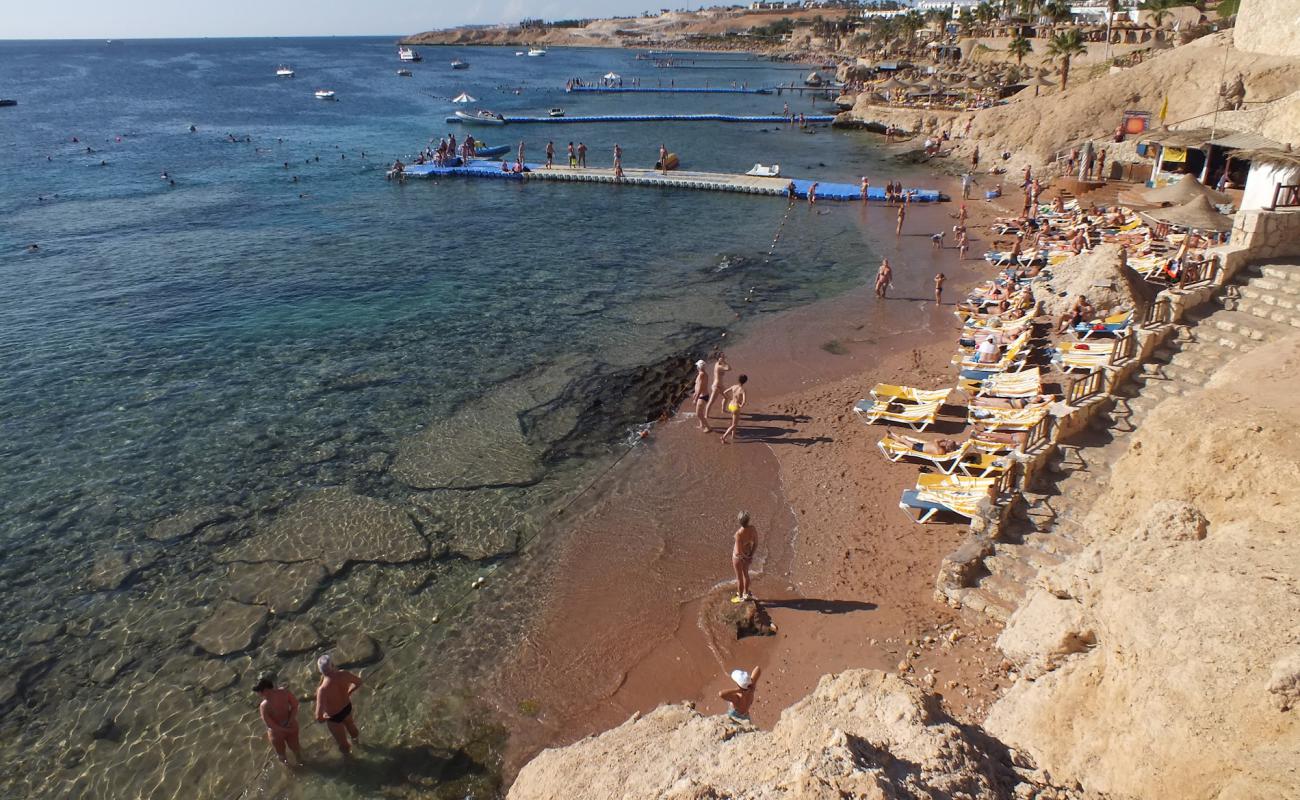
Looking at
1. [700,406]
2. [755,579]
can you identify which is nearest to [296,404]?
[700,406]

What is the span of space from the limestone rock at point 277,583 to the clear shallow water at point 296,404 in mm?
83

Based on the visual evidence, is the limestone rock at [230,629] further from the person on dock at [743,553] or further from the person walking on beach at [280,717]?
the person on dock at [743,553]

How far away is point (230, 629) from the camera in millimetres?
11281

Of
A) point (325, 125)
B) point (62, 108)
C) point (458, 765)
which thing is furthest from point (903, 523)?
point (62, 108)

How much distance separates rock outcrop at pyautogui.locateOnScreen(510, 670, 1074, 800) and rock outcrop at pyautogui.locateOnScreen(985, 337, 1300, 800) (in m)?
1.12

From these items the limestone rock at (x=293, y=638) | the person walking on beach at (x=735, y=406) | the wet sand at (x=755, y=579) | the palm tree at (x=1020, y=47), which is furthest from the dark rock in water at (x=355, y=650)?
the palm tree at (x=1020, y=47)

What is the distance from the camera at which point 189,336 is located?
71.6 feet

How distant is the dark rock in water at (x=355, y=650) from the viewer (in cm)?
1073

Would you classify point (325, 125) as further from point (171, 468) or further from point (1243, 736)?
point (1243, 736)

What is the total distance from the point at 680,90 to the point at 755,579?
95.6 metres

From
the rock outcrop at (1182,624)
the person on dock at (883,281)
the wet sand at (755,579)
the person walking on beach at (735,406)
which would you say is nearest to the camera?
the rock outcrop at (1182,624)

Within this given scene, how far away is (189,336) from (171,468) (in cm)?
824

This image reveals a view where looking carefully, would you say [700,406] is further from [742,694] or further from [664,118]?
[664,118]

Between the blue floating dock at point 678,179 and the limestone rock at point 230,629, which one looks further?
the blue floating dock at point 678,179
